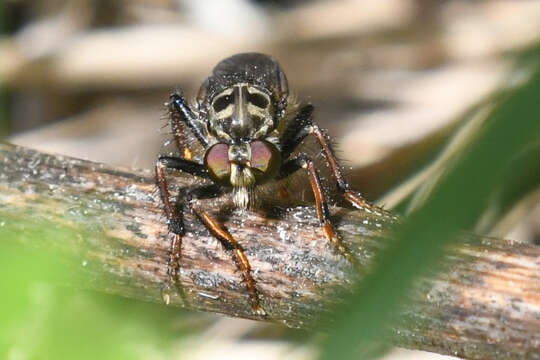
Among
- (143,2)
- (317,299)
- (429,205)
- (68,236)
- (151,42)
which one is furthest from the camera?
(143,2)

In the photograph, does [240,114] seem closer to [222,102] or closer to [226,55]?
[222,102]

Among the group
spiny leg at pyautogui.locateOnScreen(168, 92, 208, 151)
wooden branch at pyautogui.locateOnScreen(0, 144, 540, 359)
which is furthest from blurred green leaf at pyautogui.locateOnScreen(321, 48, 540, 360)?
spiny leg at pyautogui.locateOnScreen(168, 92, 208, 151)

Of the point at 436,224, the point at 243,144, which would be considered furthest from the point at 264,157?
the point at 436,224

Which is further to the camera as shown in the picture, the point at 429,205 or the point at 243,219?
the point at 243,219

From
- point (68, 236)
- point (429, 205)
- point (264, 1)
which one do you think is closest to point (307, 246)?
point (68, 236)

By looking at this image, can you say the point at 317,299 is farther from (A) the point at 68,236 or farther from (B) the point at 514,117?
(B) the point at 514,117
